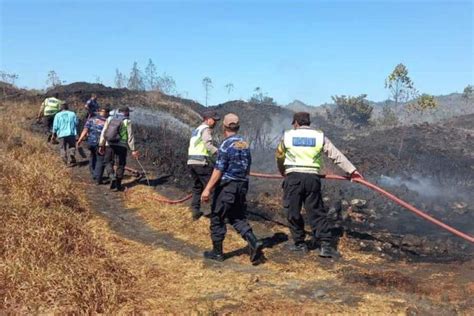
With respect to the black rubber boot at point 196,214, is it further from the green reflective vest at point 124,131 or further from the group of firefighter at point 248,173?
the green reflective vest at point 124,131

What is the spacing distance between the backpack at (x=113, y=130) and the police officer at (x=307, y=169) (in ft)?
14.0

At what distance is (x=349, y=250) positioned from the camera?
21.3ft

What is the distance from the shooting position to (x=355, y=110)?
136 ft

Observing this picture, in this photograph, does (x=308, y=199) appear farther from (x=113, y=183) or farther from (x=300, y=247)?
(x=113, y=183)

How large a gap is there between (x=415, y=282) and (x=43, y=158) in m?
8.89

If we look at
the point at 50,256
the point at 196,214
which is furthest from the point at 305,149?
the point at 50,256

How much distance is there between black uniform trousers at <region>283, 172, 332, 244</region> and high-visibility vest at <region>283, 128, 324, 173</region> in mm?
104

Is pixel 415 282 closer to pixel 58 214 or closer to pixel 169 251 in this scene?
pixel 169 251

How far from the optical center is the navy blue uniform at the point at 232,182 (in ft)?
18.1

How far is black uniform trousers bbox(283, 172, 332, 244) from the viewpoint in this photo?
19.3ft

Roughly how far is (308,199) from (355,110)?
122ft

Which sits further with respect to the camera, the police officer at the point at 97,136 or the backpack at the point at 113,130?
the police officer at the point at 97,136

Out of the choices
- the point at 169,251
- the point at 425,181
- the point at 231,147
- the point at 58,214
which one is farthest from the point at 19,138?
the point at 425,181

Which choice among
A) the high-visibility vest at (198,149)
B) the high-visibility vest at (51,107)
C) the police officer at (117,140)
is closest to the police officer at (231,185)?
the high-visibility vest at (198,149)
